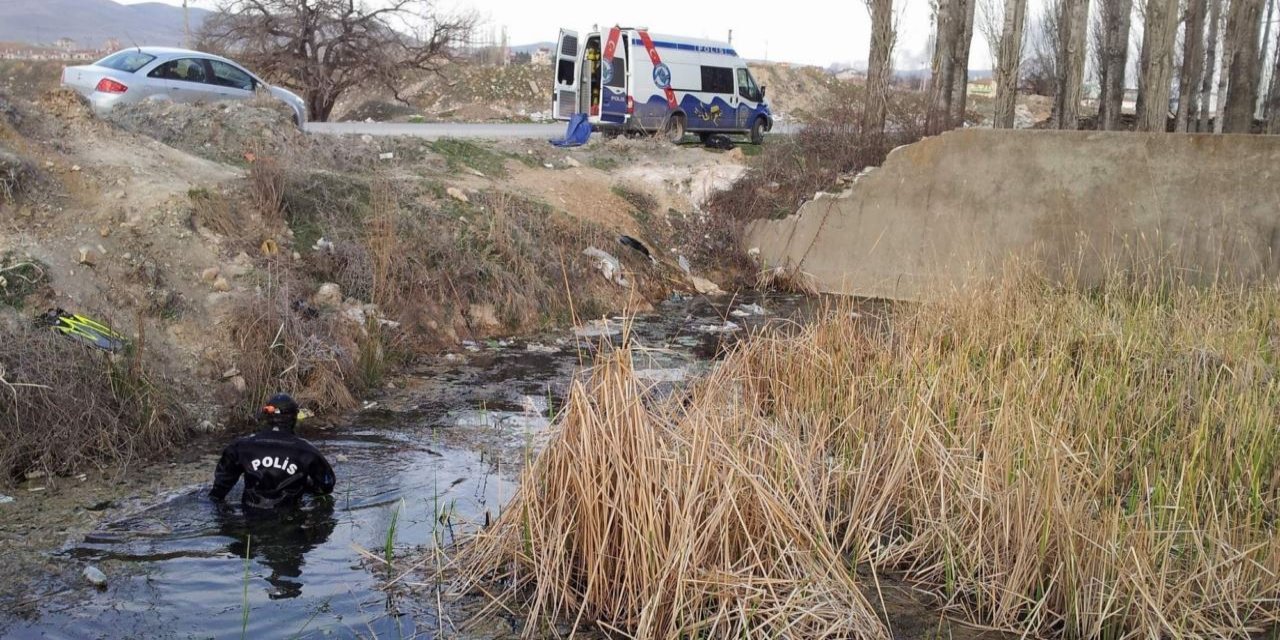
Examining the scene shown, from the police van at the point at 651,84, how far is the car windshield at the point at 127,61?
7.58 m

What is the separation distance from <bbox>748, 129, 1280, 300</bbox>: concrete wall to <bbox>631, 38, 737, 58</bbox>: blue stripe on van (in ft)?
16.7

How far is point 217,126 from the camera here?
1337cm

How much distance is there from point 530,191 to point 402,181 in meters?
2.33

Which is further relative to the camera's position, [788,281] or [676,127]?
[676,127]

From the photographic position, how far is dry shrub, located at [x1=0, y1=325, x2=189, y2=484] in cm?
681

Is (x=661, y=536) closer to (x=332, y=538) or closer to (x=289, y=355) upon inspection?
(x=332, y=538)

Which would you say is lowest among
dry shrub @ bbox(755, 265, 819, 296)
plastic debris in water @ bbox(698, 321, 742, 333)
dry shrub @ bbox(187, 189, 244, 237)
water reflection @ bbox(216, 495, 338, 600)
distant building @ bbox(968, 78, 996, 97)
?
water reflection @ bbox(216, 495, 338, 600)

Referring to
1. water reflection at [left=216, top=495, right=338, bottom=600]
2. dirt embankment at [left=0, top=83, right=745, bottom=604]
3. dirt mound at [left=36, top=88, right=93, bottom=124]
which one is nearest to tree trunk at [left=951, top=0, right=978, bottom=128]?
dirt embankment at [left=0, top=83, right=745, bottom=604]

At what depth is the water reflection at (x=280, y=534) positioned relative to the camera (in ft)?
18.5

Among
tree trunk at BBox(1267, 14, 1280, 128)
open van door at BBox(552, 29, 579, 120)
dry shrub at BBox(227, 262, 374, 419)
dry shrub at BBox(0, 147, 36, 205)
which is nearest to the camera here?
dry shrub at BBox(227, 262, 374, 419)

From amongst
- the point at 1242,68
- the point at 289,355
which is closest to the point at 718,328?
the point at 289,355

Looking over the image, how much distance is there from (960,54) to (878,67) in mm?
3796

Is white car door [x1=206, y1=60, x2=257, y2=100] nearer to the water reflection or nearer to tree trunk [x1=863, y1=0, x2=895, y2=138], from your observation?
tree trunk [x1=863, y1=0, x2=895, y2=138]

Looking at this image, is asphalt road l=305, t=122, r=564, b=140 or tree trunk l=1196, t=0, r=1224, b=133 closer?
asphalt road l=305, t=122, r=564, b=140
